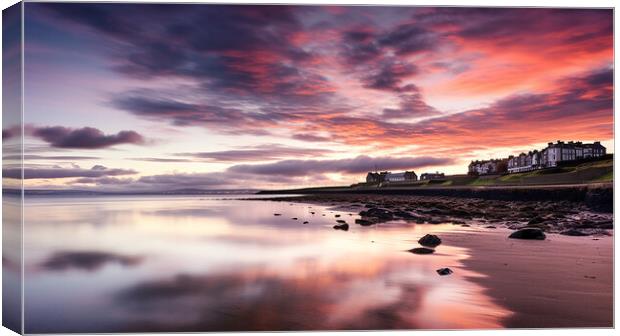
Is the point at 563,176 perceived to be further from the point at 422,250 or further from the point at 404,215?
the point at 404,215

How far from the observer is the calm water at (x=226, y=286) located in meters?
6.45

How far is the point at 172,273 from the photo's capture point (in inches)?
316

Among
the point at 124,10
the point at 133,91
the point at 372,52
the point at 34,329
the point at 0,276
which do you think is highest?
the point at 124,10

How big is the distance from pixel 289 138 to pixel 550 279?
4853mm

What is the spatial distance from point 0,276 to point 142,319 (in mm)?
2213

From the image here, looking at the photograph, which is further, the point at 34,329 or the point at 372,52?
the point at 372,52

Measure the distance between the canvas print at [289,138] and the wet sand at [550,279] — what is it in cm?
3

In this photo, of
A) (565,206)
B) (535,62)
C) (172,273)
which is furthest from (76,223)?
(565,206)

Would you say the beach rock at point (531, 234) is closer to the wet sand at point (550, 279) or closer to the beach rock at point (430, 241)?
the wet sand at point (550, 279)

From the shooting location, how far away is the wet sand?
21.1 ft

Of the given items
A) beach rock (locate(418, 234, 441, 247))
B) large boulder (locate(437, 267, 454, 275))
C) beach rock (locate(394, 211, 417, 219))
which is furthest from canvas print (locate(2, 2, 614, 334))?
beach rock (locate(394, 211, 417, 219))

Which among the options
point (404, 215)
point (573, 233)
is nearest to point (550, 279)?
point (573, 233)

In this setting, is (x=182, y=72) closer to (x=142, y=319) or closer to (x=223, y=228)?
(x=142, y=319)

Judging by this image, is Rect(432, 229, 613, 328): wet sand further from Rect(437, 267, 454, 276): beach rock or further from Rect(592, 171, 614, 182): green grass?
Rect(592, 171, 614, 182): green grass
